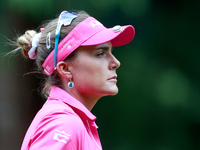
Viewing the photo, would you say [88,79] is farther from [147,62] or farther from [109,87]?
[147,62]

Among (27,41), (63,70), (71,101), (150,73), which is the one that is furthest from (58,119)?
(150,73)

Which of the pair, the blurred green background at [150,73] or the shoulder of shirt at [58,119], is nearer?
the shoulder of shirt at [58,119]

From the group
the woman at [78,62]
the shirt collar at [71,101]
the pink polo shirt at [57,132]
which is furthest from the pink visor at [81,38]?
the pink polo shirt at [57,132]

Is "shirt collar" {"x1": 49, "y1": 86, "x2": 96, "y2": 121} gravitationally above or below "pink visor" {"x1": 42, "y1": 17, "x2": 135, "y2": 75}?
below

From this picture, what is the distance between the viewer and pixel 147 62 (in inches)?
138

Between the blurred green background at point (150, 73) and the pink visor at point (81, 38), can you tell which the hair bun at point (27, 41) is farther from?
the blurred green background at point (150, 73)

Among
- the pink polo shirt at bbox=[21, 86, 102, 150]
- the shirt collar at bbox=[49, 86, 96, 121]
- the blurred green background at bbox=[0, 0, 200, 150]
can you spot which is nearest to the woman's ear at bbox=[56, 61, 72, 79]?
the shirt collar at bbox=[49, 86, 96, 121]

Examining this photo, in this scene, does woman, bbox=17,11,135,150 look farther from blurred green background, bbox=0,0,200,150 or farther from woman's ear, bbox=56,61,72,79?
blurred green background, bbox=0,0,200,150

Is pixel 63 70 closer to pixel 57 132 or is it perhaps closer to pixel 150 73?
pixel 57 132

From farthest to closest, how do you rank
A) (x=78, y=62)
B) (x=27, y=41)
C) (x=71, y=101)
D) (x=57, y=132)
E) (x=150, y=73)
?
1. (x=150, y=73)
2. (x=27, y=41)
3. (x=78, y=62)
4. (x=71, y=101)
5. (x=57, y=132)

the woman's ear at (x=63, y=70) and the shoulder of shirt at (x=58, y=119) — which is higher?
the woman's ear at (x=63, y=70)

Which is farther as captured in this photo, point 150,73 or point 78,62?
point 150,73

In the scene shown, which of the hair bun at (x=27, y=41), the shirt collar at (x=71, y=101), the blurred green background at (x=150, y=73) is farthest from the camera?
the blurred green background at (x=150, y=73)

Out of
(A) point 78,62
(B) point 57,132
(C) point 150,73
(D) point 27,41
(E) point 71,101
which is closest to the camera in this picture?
(B) point 57,132
